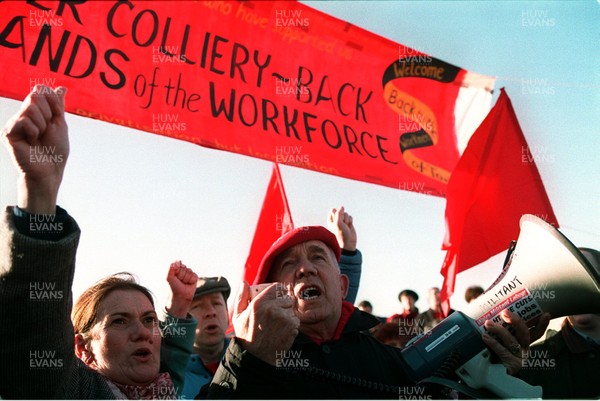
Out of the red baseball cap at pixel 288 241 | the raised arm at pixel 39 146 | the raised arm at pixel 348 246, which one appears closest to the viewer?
the raised arm at pixel 39 146

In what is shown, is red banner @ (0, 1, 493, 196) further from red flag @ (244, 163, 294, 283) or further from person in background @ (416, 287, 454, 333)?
person in background @ (416, 287, 454, 333)

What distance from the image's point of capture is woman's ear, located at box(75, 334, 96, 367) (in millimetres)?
2898

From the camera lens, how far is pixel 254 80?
5.93 metres

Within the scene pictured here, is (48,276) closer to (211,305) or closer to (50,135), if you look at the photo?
(50,135)

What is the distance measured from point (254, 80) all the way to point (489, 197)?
6.84 ft

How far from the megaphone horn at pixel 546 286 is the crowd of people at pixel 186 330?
7 cm

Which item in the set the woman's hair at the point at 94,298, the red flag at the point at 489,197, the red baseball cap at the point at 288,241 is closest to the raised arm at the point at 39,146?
the woman's hair at the point at 94,298

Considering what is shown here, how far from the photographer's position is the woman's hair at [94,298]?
296 centimetres

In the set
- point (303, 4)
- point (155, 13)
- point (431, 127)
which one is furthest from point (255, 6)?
point (431, 127)

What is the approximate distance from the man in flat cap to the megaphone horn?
180 centimetres

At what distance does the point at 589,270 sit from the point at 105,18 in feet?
12.1

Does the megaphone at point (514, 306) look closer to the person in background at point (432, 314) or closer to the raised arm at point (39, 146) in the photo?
the raised arm at point (39, 146)

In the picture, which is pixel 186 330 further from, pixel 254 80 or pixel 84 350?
pixel 254 80

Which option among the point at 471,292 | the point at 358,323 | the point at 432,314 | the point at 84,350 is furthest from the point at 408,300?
the point at 84,350
